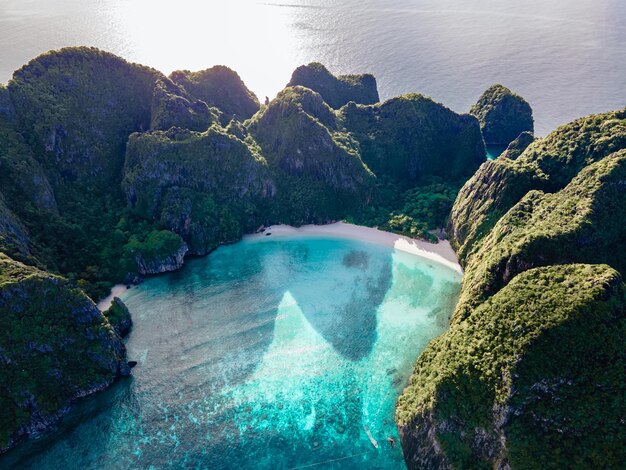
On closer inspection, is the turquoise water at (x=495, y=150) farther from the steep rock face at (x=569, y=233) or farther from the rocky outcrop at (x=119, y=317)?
the rocky outcrop at (x=119, y=317)

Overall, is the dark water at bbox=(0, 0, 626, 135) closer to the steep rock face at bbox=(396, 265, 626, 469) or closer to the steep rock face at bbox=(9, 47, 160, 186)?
the steep rock face at bbox=(9, 47, 160, 186)

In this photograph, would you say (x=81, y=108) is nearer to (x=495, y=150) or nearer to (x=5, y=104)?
(x=5, y=104)

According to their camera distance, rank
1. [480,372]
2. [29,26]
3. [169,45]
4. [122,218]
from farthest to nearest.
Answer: [29,26] → [169,45] → [122,218] → [480,372]

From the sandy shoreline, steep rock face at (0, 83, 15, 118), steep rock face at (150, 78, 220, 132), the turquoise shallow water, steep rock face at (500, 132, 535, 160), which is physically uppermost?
steep rock face at (0, 83, 15, 118)

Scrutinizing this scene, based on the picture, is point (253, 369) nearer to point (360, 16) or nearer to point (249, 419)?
point (249, 419)

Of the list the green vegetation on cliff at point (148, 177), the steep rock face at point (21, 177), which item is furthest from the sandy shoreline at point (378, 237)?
the steep rock face at point (21, 177)

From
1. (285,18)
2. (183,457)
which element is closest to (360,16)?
(285,18)

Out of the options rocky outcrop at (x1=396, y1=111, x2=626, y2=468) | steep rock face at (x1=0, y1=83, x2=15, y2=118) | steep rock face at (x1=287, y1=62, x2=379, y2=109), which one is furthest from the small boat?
steep rock face at (x1=287, y1=62, x2=379, y2=109)
